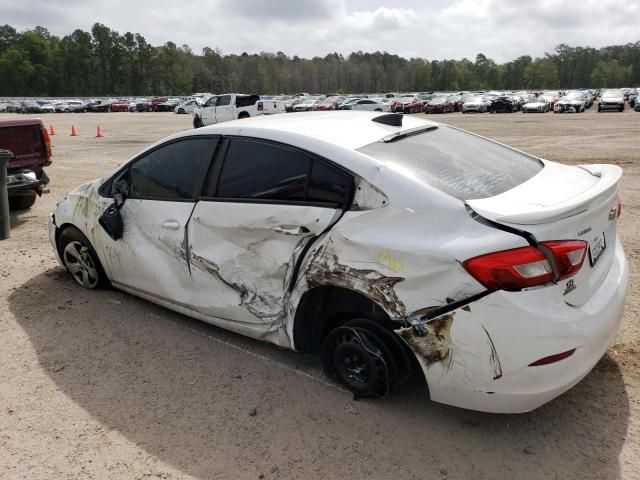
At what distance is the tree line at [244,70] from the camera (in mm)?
132375

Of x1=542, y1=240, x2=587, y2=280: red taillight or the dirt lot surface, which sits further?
the dirt lot surface

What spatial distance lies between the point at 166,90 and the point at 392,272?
145291 millimetres

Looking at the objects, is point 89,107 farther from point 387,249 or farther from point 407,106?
point 387,249

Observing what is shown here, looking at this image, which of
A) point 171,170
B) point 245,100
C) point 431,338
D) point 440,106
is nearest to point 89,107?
point 440,106

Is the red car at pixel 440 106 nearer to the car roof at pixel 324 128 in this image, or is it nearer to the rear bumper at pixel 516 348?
the car roof at pixel 324 128

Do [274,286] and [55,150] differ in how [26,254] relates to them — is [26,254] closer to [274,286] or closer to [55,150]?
[274,286]

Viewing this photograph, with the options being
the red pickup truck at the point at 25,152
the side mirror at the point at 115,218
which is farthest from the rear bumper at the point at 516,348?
the red pickup truck at the point at 25,152

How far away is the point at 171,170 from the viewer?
3.89 metres

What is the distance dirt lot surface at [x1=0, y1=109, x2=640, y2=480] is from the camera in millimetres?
2633

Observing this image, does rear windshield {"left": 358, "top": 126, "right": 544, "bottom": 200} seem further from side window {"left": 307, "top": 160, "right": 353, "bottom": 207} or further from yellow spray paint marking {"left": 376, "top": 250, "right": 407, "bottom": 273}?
yellow spray paint marking {"left": 376, "top": 250, "right": 407, "bottom": 273}

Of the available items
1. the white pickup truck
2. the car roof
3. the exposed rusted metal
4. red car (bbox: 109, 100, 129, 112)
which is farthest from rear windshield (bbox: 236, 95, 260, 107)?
red car (bbox: 109, 100, 129, 112)

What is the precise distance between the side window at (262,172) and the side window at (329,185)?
61mm

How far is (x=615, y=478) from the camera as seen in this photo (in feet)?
8.09

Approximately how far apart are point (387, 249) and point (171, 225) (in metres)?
1.75
